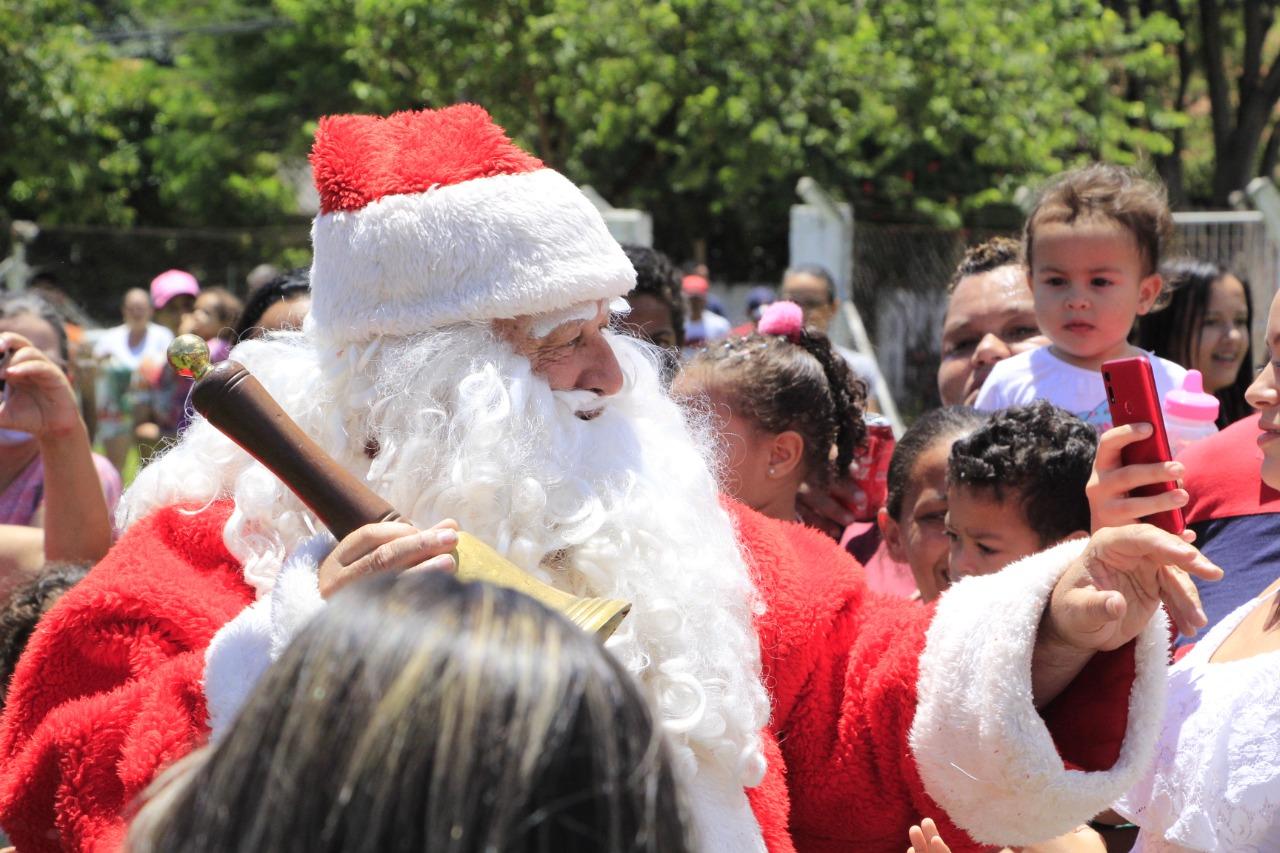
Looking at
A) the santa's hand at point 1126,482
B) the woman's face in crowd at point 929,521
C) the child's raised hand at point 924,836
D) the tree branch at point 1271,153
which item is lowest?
the tree branch at point 1271,153

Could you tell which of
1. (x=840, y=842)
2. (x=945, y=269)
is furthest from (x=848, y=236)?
(x=840, y=842)

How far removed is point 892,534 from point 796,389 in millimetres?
407

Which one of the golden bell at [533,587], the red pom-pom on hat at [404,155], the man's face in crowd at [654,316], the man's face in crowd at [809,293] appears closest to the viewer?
the golden bell at [533,587]

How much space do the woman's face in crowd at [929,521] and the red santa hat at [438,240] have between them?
48.1 inches

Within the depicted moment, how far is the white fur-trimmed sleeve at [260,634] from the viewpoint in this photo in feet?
5.67

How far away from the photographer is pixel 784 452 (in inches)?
130

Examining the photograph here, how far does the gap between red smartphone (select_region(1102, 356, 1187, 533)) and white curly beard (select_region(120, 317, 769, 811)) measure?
53cm

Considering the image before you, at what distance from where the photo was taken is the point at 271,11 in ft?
67.0

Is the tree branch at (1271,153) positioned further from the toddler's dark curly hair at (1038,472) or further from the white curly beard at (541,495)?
the white curly beard at (541,495)

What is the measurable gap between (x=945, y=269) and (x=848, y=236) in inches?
39.8

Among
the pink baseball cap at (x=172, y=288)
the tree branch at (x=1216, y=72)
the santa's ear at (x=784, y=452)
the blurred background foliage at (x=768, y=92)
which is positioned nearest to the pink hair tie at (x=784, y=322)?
the santa's ear at (x=784, y=452)

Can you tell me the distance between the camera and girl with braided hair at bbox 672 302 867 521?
3.26 m

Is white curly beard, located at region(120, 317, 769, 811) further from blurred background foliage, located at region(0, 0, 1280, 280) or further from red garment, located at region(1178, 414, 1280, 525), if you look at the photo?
blurred background foliage, located at region(0, 0, 1280, 280)

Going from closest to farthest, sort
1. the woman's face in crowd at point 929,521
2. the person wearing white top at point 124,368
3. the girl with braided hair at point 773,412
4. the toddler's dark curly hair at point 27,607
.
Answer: the toddler's dark curly hair at point 27,607, the woman's face in crowd at point 929,521, the girl with braided hair at point 773,412, the person wearing white top at point 124,368
